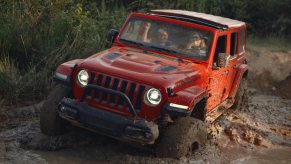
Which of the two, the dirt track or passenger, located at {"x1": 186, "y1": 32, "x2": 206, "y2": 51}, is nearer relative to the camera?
the dirt track

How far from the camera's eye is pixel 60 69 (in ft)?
19.8

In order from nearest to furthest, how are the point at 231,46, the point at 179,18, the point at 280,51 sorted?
the point at 179,18 → the point at 231,46 → the point at 280,51

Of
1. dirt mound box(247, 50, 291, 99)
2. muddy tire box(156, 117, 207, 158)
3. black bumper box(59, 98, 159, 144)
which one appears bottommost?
dirt mound box(247, 50, 291, 99)

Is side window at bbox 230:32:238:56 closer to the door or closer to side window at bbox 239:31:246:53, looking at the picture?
side window at bbox 239:31:246:53

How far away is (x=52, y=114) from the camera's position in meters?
6.01

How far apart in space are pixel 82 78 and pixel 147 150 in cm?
116

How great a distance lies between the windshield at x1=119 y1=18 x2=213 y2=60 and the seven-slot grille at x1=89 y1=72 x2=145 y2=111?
1.15m

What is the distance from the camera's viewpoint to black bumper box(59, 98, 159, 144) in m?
5.41

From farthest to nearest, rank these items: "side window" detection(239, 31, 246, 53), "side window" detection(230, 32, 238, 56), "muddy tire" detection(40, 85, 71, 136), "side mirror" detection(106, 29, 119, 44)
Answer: "side window" detection(239, 31, 246, 53)
"side window" detection(230, 32, 238, 56)
"side mirror" detection(106, 29, 119, 44)
"muddy tire" detection(40, 85, 71, 136)

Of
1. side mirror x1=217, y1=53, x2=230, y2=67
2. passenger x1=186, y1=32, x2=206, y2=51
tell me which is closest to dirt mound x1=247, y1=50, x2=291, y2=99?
side mirror x1=217, y1=53, x2=230, y2=67

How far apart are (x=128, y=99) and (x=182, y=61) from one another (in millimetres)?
1271

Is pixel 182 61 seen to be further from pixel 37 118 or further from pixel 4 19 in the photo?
pixel 4 19

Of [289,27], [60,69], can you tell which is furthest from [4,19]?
[289,27]

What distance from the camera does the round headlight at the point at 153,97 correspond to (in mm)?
5574
